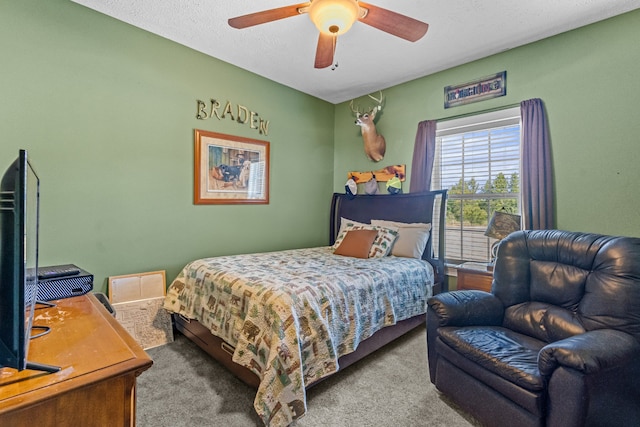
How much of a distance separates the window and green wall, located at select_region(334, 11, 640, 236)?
0.89 ft

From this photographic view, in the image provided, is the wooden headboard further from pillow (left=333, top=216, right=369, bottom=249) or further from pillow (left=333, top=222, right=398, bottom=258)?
pillow (left=333, top=222, right=398, bottom=258)

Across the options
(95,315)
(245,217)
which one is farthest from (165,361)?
(245,217)

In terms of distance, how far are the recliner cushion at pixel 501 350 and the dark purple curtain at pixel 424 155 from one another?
1879 mm

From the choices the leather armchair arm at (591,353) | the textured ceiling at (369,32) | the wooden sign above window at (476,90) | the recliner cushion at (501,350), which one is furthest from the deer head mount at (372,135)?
the leather armchair arm at (591,353)

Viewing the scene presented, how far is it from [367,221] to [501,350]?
241 cm

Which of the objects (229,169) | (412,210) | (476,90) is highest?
(476,90)

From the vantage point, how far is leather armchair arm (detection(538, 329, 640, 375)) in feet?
4.35

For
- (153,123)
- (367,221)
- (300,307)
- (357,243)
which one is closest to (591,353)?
(300,307)

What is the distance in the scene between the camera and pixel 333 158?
4.63 m

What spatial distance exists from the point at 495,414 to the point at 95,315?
2093mm

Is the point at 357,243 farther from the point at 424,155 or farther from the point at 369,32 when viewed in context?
the point at 369,32

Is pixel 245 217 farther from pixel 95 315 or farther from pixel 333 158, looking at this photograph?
pixel 95 315

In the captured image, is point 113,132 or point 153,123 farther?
point 153,123

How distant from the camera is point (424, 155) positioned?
3.54 meters
